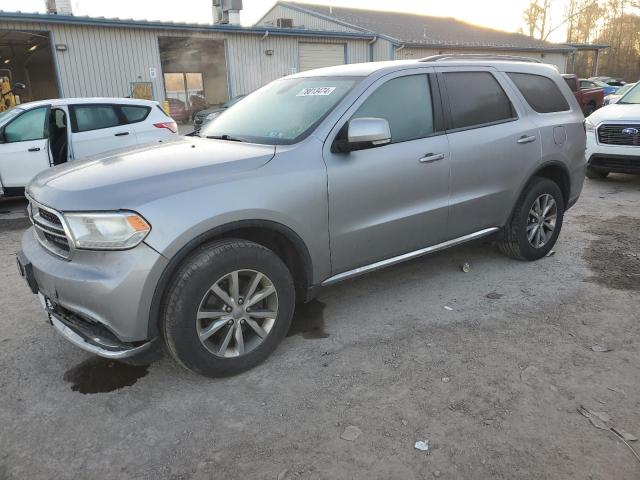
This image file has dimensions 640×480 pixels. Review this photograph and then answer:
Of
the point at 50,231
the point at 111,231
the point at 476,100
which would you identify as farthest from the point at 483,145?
the point at 50,231

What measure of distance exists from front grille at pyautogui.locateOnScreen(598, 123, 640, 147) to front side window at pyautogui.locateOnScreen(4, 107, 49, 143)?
28.3 ft

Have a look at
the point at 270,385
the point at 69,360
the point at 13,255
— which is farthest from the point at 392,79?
the point at 13,255

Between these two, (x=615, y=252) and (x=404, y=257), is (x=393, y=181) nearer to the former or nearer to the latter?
(x=404, y=257)

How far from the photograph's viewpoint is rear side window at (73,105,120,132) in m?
7.66

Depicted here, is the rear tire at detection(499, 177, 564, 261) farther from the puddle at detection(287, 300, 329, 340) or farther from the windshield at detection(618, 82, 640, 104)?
the windshield at detection(618, 82, 640, 104)

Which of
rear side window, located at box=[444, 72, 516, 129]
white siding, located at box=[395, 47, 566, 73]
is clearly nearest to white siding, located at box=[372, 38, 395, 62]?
white siding, located at box=[395, 47, 566, 73]

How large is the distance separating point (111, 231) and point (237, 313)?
0.83 m

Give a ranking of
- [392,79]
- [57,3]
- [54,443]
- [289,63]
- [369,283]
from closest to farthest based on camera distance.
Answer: [54,443]
[392,79]
[369,283]
[57,3]
[289,63]

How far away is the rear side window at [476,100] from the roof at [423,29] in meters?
19.6

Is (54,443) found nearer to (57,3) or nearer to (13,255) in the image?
(13,255)

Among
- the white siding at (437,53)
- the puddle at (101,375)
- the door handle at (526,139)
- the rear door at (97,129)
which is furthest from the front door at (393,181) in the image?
the white siding at (437,53)

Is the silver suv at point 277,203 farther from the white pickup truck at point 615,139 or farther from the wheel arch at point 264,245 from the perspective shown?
the white pickup truck at point 615,139

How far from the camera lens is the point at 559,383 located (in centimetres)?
288

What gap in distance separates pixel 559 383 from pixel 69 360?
2995 mm
